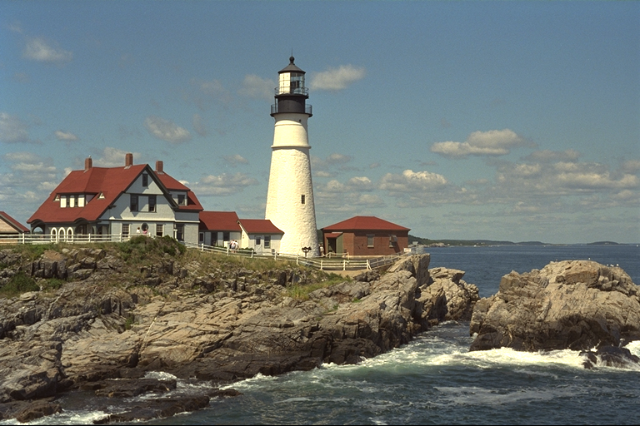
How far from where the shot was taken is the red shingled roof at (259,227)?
174 feet

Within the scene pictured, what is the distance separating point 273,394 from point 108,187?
2540 centimetres

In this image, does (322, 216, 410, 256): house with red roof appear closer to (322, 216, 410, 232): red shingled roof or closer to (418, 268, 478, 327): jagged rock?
(322, 216, 410, 232): red shingled roof

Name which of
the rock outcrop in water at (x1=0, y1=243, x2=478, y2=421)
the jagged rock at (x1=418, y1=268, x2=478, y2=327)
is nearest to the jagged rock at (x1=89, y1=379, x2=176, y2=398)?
the rock outcrop in water at (x1=0, y1=243, x2=478, y2=421)

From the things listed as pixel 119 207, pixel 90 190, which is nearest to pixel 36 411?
pixel 119 207

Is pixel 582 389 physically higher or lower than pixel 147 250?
lower

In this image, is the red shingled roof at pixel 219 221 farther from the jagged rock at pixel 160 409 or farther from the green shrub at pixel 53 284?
the jagged rock at pixel 160 409

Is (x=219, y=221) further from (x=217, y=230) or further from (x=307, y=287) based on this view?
(x=307, y=287)

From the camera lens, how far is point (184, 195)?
52656mm

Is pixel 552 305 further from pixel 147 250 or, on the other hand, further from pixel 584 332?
pixel 147 250

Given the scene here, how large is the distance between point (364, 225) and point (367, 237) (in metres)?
1.02

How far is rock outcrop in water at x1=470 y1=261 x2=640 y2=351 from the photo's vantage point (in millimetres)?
37938

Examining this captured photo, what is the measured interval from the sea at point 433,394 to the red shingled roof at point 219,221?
2106cm

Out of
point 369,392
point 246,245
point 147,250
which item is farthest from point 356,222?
point 369,392

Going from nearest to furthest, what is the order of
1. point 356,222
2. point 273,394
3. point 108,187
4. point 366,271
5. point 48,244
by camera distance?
point 273,394 < point 48,244 < point 366,271 < point 108,187 < point 356,222
